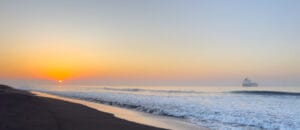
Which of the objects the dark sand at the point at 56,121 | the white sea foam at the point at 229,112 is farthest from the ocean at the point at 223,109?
the dark sand at the point at 56,121

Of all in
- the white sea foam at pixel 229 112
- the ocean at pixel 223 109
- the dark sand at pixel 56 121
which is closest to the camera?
the dark sand at pixel 56 121

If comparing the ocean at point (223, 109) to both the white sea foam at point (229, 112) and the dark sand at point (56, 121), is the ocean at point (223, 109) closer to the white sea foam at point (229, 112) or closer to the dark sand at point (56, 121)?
the white sea foam at point (229, 112)

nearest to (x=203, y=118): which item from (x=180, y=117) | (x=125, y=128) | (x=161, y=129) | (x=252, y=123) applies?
(x=180, y=117)

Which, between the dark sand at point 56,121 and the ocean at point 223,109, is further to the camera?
the ocean at point 223,109

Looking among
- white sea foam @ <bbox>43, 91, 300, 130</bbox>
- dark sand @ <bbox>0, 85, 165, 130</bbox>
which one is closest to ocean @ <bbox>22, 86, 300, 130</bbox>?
white sea foam @ <bbox>43, 91, 300, 130</bbox>

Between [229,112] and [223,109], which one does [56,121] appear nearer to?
[229,112]

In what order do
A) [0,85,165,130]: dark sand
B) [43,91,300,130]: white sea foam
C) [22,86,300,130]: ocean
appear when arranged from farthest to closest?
[22,86,300,130]: ocean → [43,91,300,130]: white sea foam → [0,85,165,130]: dark sand

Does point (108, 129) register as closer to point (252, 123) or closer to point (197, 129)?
point (197, 129)

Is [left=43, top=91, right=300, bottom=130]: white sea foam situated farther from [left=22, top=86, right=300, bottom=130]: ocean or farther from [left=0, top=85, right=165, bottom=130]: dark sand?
[left=0, top=85, right=165, bottom=130]: dark sand

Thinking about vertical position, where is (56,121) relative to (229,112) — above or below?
above

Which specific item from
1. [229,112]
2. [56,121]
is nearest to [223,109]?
[229,112]

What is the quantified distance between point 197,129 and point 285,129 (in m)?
4.94

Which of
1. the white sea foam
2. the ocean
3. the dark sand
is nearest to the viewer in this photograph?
the dark sand

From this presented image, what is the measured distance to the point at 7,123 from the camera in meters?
14.3
